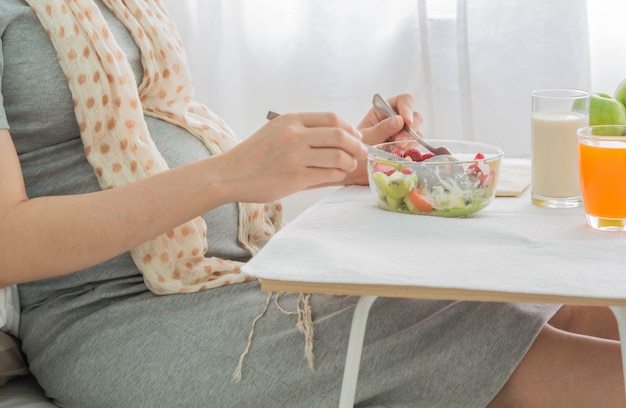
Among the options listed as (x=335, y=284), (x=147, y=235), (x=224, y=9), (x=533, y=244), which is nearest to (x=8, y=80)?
(x=147, y=235)

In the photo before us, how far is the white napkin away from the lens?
1.14m

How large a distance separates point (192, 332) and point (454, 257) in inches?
15.7

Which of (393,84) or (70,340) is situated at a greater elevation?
(393,84)

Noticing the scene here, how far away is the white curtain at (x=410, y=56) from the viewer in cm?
211

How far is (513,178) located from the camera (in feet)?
3.99

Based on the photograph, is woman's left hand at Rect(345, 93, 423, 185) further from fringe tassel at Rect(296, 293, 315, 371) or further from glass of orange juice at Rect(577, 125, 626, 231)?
glass of orange juice at Rect(577, 125, 626, 231)

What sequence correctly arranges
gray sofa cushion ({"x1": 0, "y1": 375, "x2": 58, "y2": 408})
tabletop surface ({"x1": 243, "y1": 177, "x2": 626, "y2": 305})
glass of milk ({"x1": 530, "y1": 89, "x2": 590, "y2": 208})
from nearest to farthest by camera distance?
1. tabletop surface ({"x1": 243, "y1": 177, "x2": 626, "y2": 305})
2. glass of milk ({"x1": 530, "y1": 89, "x2": 590, "y2": 208})
3. gray sofa cushion ({"x1": 0, "y1": 375, "x2": 58, "y2": 408})

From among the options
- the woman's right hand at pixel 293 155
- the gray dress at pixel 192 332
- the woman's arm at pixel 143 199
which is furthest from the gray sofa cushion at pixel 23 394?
the woman's right hand at pixel 293 155

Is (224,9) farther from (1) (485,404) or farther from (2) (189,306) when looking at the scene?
(1) (485,404)

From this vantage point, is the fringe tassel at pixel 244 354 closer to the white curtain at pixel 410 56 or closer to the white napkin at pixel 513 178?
the white napkin at pixel 513 178

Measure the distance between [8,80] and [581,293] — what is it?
2.55 feet

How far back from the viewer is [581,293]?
31.5 inches

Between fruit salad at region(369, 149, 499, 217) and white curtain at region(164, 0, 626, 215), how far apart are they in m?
1.15

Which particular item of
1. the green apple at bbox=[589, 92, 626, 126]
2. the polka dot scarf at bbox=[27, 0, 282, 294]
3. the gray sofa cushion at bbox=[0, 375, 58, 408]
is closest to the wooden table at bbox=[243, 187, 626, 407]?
the green apple at bbox=[589, 92, 626, 126]
